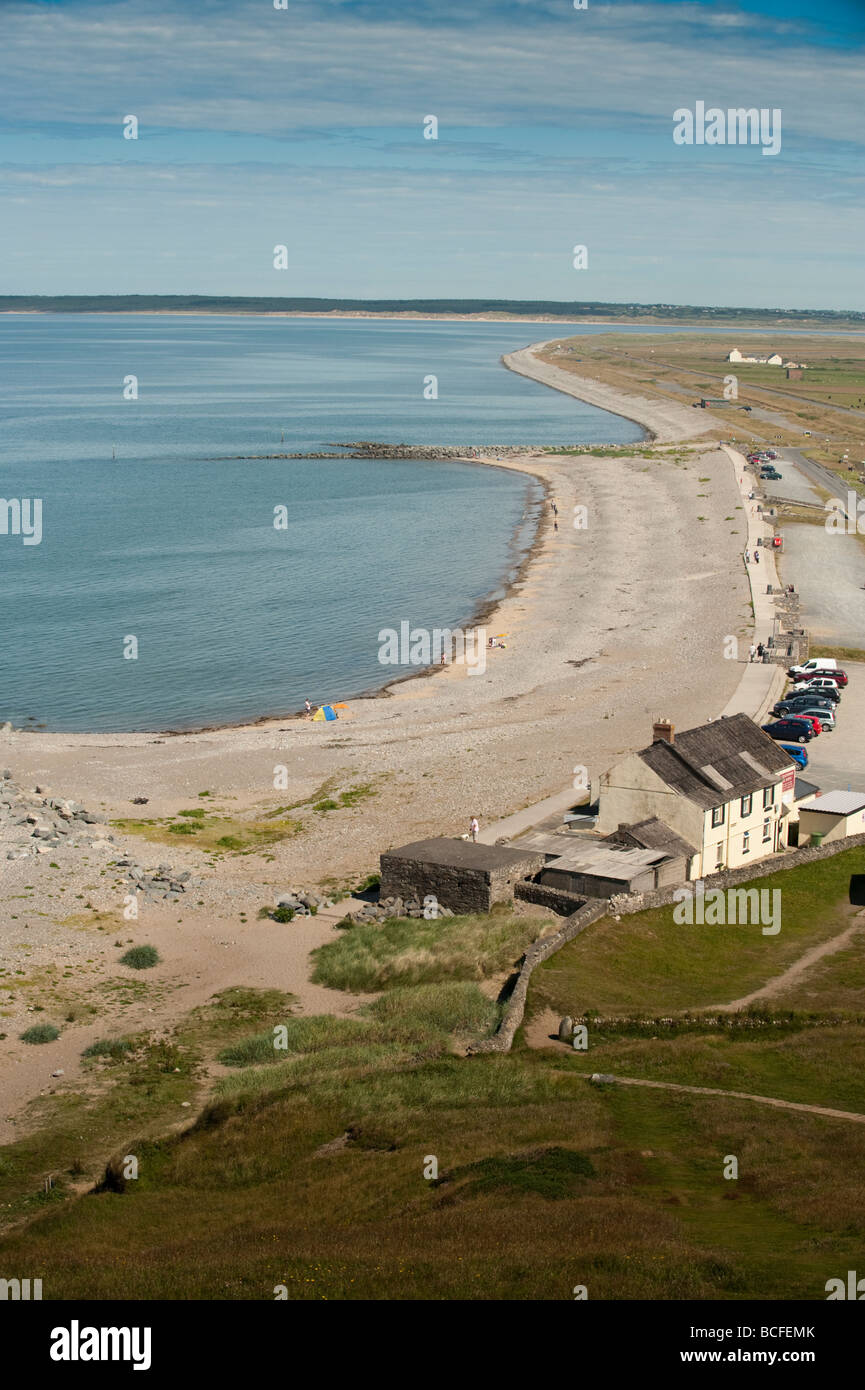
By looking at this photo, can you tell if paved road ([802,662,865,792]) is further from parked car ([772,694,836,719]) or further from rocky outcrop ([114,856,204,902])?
rocky outcrop ([114,856,204,902])

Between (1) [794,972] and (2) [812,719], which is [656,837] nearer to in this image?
(1) [794,972]

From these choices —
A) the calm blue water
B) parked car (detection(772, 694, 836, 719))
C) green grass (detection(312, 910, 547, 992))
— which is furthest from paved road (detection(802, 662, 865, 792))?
the calm blue water

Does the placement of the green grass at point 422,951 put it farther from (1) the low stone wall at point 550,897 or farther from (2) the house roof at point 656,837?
(2) the house roof at point 656,837

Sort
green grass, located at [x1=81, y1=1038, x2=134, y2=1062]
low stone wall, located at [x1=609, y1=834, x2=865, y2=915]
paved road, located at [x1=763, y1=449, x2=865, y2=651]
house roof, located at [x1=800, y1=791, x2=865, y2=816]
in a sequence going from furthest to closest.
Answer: paved road, located at [x1=763, y1=449, x2=865, y2=651] → house roof, located at [x1=800, y1=791, x2=865, y2=816] → low stone wall, located at [x1=609, y1=834, x2=865, y2=915] → green grass, located at [x1=81, y1=1038, x2=134, y2=1062]

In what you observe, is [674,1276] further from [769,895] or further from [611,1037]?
[769,895]

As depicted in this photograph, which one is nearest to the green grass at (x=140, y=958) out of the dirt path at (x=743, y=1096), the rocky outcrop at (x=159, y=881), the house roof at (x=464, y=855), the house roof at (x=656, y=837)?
the rocky outcrop at (x=159, y=881)
